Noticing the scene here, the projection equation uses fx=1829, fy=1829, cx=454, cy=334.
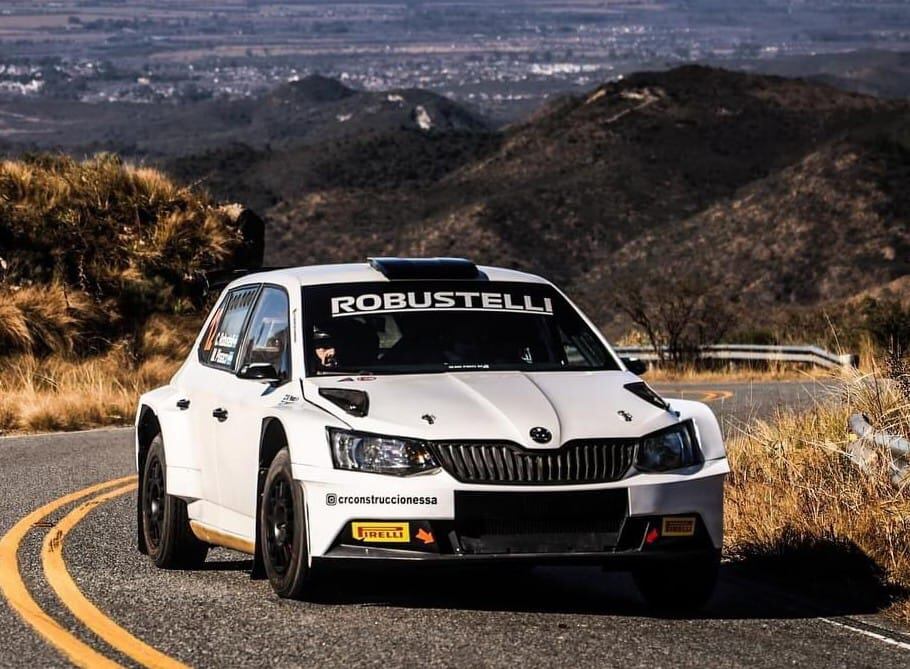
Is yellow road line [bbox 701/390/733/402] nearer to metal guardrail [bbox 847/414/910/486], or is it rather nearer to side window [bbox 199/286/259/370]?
metal guardrail [bbox 847/414/910/486]

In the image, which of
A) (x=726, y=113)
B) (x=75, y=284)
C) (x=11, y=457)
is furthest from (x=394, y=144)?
(x=11, y=457)

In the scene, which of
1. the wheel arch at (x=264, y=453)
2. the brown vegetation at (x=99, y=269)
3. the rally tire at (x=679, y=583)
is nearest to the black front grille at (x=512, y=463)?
the rally tire at (x=679, y=583)

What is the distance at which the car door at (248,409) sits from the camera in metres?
8.21

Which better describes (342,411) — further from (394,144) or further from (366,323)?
(394,144)

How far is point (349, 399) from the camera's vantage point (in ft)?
25.3

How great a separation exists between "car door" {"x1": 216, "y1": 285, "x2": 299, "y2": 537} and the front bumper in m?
0.80

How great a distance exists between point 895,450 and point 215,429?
3416mm

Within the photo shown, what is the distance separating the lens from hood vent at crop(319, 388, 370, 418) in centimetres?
759

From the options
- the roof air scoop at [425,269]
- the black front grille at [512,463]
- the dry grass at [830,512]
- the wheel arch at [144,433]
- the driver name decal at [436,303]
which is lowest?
the dry grass at [830,512]

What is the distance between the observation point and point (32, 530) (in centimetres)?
1036

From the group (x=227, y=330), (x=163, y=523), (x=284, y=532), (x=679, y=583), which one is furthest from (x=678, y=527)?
(x=227, y=330)

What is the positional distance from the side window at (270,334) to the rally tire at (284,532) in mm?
650

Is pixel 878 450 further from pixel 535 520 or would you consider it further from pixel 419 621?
pixel 419 621

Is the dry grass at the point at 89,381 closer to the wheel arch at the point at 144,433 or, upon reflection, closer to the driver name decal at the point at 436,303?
the wheel arch at the point at 144,433
